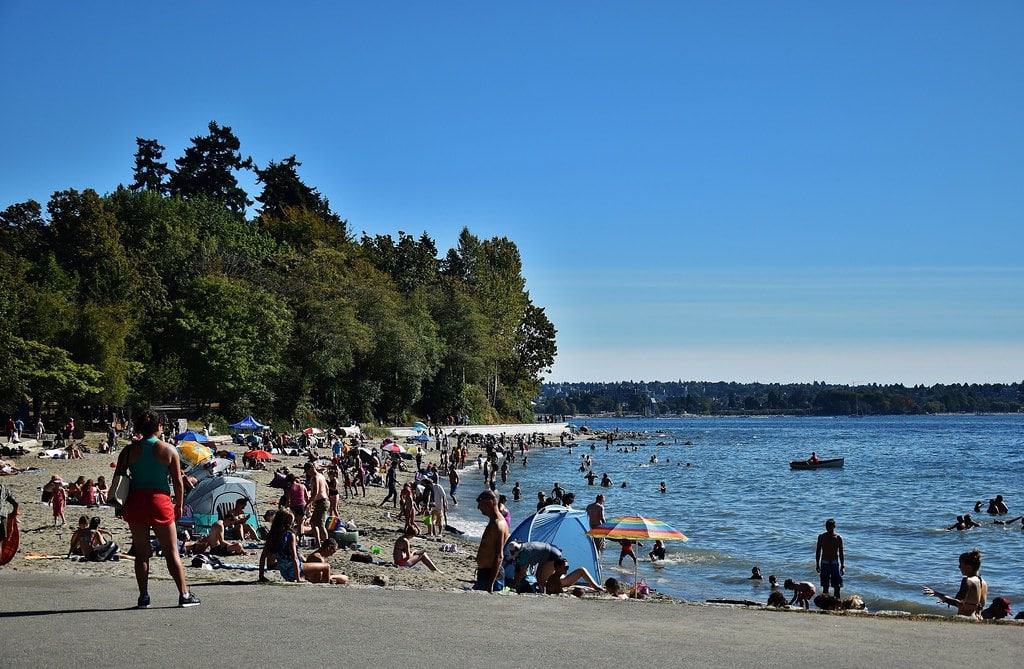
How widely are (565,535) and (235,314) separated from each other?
42.7 meters

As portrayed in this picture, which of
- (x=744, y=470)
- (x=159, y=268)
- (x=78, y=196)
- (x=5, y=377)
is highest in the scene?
(x=78, y=196)

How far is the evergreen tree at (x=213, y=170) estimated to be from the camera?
10625cm

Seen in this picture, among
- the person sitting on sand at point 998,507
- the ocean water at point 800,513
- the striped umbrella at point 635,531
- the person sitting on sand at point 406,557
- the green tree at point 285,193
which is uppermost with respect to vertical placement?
the green tree at point 285,193

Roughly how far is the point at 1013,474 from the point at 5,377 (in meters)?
58.5

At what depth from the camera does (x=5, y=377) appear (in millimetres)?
39625

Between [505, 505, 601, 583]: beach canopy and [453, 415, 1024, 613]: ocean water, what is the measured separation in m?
2.63

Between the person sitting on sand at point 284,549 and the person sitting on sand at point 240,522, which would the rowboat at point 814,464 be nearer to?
the person sitting on sand at point 240,522

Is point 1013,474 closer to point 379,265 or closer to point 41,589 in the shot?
point 379,265

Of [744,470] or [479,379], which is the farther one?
[479,379]

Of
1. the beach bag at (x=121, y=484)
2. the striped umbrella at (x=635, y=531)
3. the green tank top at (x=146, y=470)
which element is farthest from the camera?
the striped umbrella at (x=635, y=531)

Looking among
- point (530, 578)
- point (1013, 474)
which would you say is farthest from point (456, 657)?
point (1013, 474)

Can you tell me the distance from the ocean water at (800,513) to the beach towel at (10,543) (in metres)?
12.6

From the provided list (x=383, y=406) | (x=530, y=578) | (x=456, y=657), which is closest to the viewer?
(x=456, y=657)

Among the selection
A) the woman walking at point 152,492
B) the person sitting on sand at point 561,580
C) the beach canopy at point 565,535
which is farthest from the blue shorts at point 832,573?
the woman walking at point 152,492
